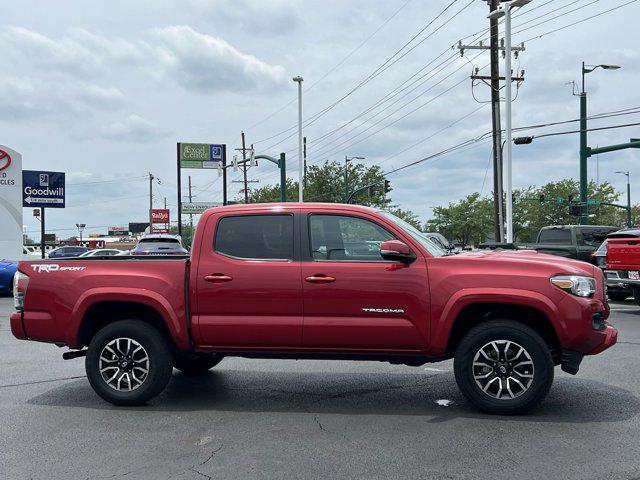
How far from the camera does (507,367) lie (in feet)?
17.8

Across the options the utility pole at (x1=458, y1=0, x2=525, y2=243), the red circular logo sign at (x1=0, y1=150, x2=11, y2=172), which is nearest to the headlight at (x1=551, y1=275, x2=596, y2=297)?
the utility pole at (x1=458, y1=0, x2=525, y2=243)

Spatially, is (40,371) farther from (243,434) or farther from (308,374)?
(243,434)

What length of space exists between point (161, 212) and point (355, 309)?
3073 inches

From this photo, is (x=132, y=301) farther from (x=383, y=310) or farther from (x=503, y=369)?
(x=503, y=369)

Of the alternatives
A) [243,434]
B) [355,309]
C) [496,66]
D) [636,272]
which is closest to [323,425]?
[243,434]

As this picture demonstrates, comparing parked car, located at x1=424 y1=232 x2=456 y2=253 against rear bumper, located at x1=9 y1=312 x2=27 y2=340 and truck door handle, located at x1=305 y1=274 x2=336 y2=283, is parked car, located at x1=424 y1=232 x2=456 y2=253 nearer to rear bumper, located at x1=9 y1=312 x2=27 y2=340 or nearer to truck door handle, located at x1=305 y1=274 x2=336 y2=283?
truck door handle, located at x1=305 y1=274 x2=336 y2=283

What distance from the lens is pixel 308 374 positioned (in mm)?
7414

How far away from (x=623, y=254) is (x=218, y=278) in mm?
10153

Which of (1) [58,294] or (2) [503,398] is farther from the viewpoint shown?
(1) [58,294]

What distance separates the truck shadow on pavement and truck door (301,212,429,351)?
0.67m

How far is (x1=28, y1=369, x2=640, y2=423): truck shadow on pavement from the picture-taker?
5641 mm

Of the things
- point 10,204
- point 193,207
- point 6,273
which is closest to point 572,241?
point 6,273

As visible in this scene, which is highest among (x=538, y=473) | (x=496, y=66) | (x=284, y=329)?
(x=496, y=66)

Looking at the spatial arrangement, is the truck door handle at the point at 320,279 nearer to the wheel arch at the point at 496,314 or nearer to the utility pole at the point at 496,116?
the wheel arch at the point at 496,314
